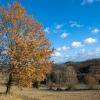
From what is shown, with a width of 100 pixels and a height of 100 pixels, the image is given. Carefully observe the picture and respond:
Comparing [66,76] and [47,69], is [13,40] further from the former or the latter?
[66,76]

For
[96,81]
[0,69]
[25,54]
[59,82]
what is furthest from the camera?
[59,82]

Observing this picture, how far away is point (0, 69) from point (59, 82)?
81.0 m

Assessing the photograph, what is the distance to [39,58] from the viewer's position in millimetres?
34781

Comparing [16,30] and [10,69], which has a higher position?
[16,30]

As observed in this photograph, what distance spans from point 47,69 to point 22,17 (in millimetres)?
6354

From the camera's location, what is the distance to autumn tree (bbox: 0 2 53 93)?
33781mm

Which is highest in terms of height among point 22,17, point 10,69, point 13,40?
point 22,17

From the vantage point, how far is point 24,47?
33656mm

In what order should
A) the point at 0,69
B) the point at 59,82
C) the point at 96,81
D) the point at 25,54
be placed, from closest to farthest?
the point at 25,54, the point at 0,69, the point at 96,81, the point at 59,82

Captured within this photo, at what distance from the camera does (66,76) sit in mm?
117625

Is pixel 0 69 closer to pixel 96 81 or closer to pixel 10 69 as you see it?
pixel 10 69

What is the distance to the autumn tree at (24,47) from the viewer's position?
33.8m

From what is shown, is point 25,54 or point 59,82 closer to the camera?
point 25,54

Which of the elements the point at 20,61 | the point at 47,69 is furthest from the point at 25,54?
the point at 47,69
